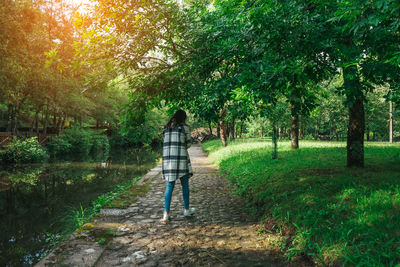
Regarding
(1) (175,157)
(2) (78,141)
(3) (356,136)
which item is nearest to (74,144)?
(2) (78,141)

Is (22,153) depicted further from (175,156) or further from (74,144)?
(175,156)

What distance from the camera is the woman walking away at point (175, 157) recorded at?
468cm

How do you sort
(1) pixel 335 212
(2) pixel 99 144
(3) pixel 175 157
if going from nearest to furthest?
(1) pixel 335 212 → (3) pixel 175 157 → (2) pixel 99 144

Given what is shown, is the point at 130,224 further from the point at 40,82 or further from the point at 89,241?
the point at 40,82

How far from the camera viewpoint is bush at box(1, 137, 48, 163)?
1494cm

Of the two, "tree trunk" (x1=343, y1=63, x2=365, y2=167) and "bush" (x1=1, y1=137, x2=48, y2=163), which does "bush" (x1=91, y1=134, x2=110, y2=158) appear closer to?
"bush" (x1=1, y1=137, x2=48, y2=163)

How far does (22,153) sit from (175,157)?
15286mm

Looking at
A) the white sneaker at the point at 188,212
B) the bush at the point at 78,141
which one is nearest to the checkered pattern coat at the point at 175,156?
the white sneaker at the point at 188,212

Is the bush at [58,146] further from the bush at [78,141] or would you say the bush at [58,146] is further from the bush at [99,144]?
the bush at [99,144]

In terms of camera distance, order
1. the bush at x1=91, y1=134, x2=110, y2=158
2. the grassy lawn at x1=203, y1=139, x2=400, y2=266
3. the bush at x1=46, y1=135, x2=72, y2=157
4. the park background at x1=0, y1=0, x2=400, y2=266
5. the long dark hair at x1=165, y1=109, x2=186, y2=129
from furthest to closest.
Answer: the bush at x1=91, y1=134, x2=110, y2=158
the bush at x1=46, y1=135, x2=72, y2=157
the long dark hair at x1=165, y1=109, x2=186, y2=129
the park background at x1=0, y1=0, x2=400, y2=266
the grassy lawn at x1=203, y1=139, x2=400, y2=266

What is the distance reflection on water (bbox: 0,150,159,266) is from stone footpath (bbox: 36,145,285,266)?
1371mm

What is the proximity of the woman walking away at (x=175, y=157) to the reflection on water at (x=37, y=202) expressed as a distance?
99.7 inches

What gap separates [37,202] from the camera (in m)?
7.62

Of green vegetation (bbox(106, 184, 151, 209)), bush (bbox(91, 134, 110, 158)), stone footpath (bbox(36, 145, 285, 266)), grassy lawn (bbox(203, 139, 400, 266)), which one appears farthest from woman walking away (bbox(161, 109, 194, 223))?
bush (bbox(91, 134, 110, 158))
